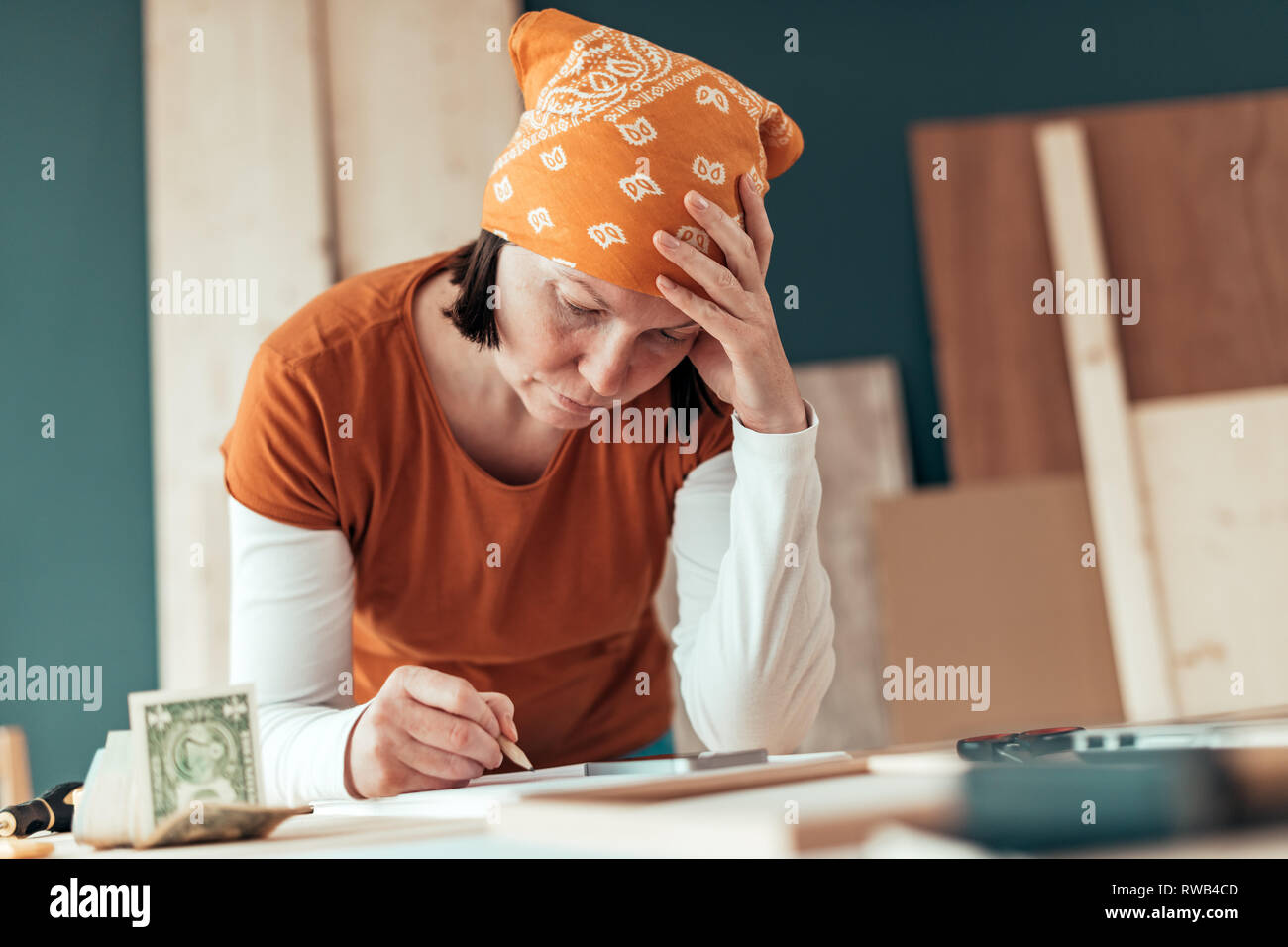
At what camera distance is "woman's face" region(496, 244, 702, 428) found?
43.7 inches

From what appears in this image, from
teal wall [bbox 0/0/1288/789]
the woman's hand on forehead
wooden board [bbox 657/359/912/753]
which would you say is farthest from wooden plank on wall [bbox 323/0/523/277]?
the woman's hand on forehead

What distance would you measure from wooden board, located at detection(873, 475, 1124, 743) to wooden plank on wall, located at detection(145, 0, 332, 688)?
1.87m

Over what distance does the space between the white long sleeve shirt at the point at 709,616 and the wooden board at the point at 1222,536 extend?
188cm

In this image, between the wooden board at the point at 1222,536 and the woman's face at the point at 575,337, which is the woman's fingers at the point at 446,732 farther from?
the wooden board at the point at 1222,536

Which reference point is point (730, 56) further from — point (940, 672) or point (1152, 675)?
point (1152, 675)

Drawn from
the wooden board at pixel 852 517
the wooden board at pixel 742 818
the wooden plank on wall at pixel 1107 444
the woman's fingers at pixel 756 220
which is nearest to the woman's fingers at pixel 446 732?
the wooden board at pixel 742 818

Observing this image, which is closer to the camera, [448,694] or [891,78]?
[448,694]

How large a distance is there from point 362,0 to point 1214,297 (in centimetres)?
275

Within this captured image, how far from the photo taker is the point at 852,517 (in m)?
3.05

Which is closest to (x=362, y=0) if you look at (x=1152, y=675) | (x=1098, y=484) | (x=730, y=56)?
(x=730, y=56)

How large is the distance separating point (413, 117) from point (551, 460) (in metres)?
1.99

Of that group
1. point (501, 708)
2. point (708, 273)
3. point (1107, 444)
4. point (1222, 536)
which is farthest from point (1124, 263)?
point (501, 708)

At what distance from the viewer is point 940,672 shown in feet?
9.45

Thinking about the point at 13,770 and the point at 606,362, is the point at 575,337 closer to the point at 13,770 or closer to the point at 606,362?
the point at 606,362
